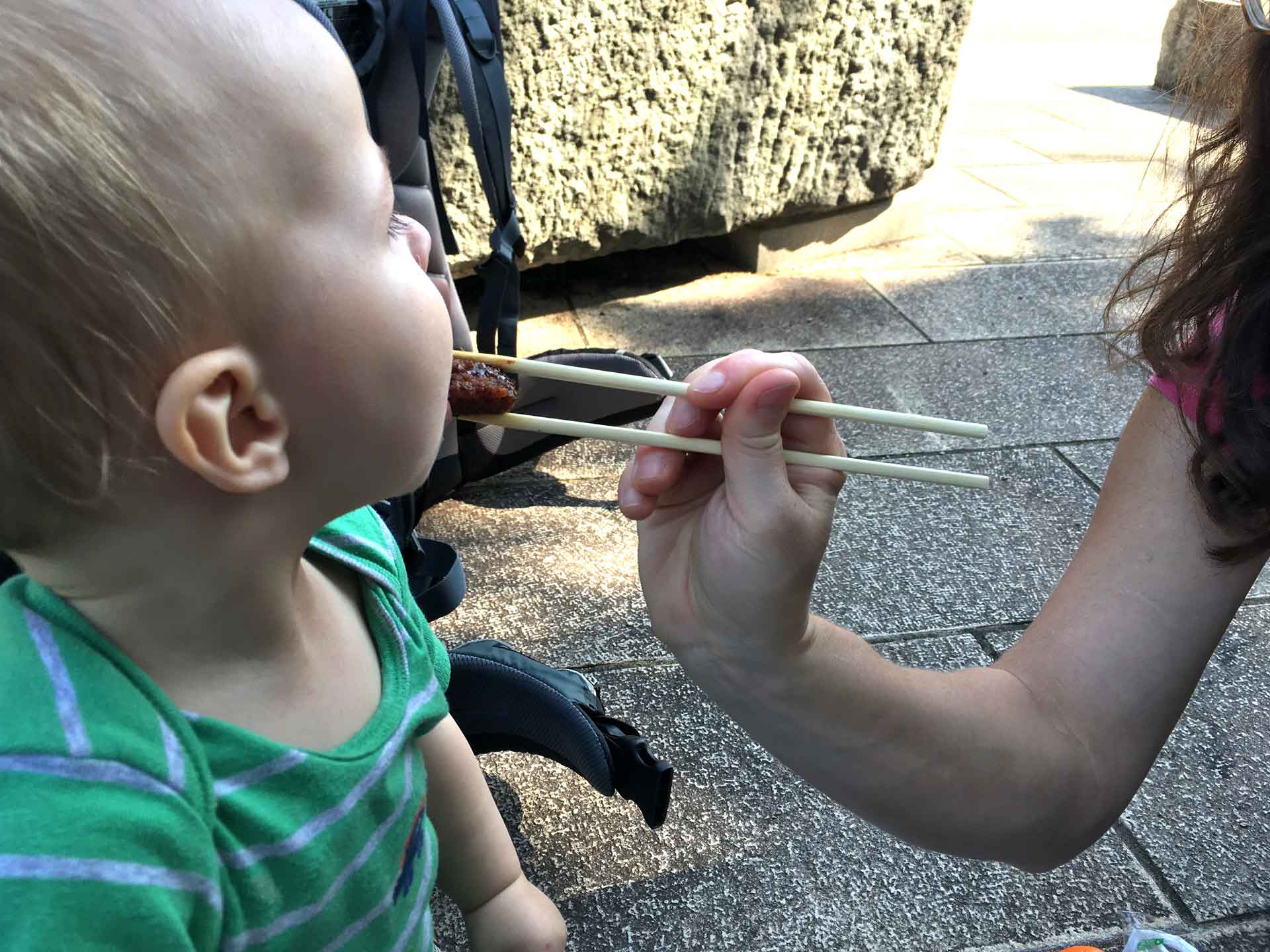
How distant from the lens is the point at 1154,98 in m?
7.27

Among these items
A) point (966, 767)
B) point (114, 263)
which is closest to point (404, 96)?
point (114, 263)

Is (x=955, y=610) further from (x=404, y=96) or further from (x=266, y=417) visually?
(x=266, y=417)

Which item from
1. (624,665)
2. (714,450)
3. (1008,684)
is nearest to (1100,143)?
(624,665)

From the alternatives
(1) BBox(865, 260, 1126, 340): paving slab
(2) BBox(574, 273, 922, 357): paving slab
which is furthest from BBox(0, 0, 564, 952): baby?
(1) BBox(865, 260, 1126, 340): paving slab

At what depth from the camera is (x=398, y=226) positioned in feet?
3.16

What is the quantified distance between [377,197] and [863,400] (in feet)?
8.64

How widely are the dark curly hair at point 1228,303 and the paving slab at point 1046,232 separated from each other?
3074 millimetres

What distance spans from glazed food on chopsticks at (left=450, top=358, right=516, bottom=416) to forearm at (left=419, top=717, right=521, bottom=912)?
1.27 feet

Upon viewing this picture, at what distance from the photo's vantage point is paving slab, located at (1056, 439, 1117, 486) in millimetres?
3002

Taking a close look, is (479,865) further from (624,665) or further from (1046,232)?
(1046,232)

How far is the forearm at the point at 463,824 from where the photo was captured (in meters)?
1.26

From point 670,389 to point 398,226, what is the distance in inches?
11.8

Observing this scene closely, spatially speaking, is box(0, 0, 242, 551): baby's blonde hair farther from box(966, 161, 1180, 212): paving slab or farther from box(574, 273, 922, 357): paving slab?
box(966, 161, 1180, 212): paving slab

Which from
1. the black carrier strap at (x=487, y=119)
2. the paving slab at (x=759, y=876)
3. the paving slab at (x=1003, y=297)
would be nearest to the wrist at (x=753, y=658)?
the paving slab at (x=759, y=876)
